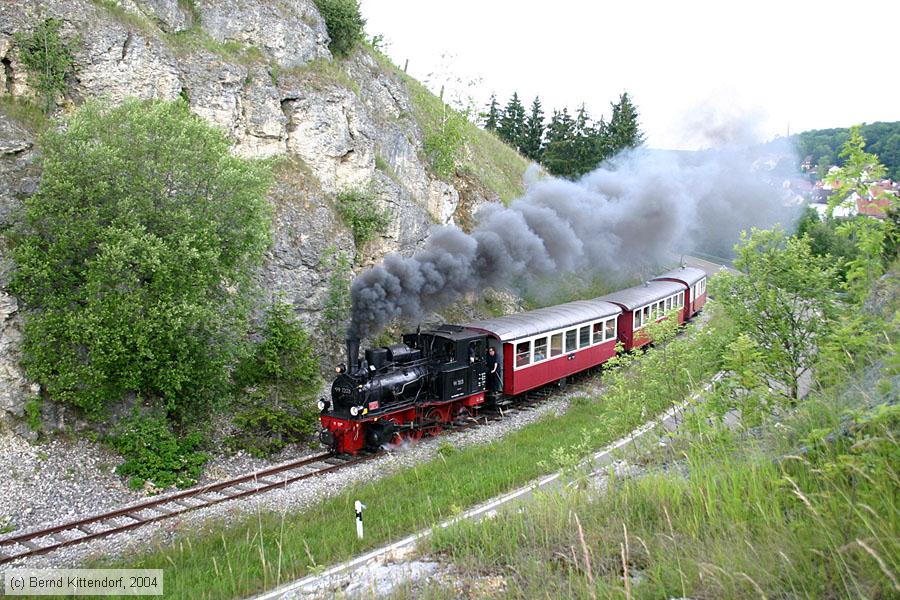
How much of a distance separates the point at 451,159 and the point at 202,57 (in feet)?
42.5

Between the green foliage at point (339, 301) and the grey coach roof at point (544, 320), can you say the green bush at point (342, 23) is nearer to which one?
the green foliage at point (339, 301)

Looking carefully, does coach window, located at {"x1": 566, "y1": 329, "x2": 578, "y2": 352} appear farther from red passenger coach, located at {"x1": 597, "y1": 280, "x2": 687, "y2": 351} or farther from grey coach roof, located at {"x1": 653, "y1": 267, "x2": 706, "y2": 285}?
grey coach roof, located at {"x1": 653, "y1": 267, "x2": 706, "y2": 285}

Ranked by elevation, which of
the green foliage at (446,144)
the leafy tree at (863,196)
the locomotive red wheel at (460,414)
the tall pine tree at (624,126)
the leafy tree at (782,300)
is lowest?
the locomotive red wheel at (460,414)

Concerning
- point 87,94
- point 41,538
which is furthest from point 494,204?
point 41,538

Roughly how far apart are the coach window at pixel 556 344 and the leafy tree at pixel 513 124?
3936cm

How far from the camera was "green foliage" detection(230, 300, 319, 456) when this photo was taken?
52.8 feet

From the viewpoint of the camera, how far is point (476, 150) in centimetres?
4022

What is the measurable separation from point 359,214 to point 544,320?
8373mm

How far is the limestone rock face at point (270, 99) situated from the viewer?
18.3m

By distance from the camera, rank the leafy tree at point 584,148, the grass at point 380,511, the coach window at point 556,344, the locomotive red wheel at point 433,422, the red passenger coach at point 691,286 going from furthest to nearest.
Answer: the leafy tree at point 584,148 → the red passenger coach at point 691,286 → the coach window at point 556,344 → the locomotive red wheel at point 433,422 → the grass at point 380,511

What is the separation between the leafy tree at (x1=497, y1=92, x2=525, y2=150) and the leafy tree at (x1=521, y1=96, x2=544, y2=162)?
15.9 inches

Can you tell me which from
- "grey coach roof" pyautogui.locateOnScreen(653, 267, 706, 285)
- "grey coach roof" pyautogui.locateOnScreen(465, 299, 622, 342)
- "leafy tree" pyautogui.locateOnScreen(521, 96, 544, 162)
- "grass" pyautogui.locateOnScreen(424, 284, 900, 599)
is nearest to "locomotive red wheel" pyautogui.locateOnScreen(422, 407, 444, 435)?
"grey coach roof" pyautogui.locateOnScreen(465, 299, 622, 342)

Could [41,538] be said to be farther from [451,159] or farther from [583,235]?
[451,159]

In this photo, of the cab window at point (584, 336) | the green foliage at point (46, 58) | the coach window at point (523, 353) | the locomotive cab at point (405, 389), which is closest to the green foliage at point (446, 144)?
the cab window at point (584, 336)
